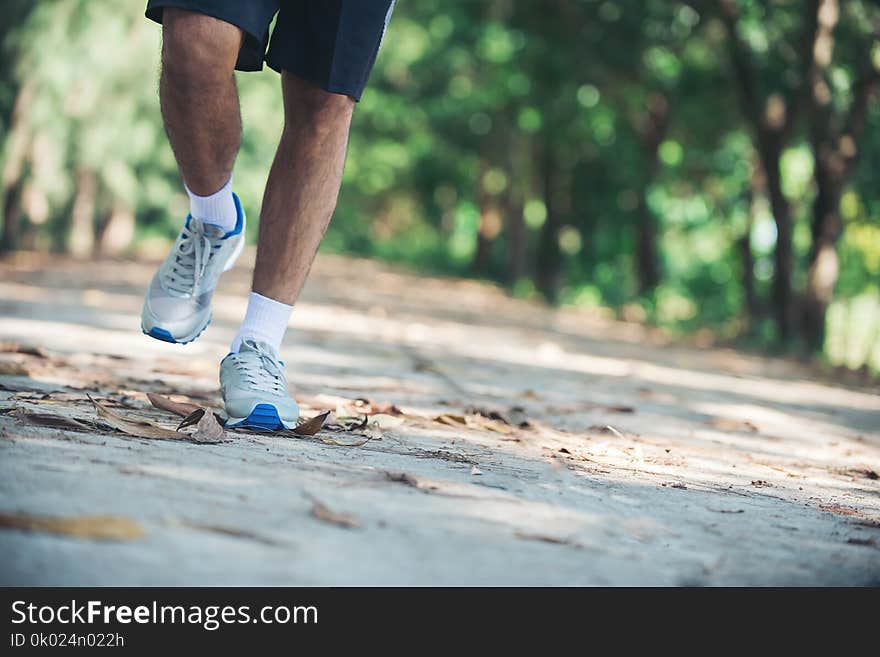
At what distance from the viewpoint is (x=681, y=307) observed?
1678cm

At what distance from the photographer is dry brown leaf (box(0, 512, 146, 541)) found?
4.62 feet

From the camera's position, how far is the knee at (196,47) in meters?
2.51

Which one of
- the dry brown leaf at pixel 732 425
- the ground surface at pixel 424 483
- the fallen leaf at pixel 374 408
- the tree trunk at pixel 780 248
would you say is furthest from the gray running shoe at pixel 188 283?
the tree trunk at pixel 780 248

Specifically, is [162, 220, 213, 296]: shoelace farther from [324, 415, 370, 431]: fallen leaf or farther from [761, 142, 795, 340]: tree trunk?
[761, 142, 795, 340]: tree trunk

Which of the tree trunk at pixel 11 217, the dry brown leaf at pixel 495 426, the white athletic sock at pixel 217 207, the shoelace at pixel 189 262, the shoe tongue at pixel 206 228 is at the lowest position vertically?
the tree trunk at pixel 11 217

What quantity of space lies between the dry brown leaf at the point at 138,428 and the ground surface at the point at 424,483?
40mm

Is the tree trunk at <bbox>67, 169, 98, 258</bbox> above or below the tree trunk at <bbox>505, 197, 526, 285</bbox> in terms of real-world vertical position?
below

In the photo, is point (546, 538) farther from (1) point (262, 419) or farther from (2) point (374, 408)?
(2) point (374, 408)

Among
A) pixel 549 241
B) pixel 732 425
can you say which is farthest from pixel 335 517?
pixel 549 241

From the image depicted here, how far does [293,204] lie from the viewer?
297 cm

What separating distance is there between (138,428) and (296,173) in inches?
35.1

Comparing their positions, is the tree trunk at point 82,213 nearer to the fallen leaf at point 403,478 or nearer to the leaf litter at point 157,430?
the leaf litter at point 157,430

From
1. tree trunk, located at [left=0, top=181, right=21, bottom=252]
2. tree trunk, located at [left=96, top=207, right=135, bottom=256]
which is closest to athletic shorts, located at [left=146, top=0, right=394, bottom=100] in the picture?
tree trunk, located at [left=0, top=181, right=21, bottom=252]
